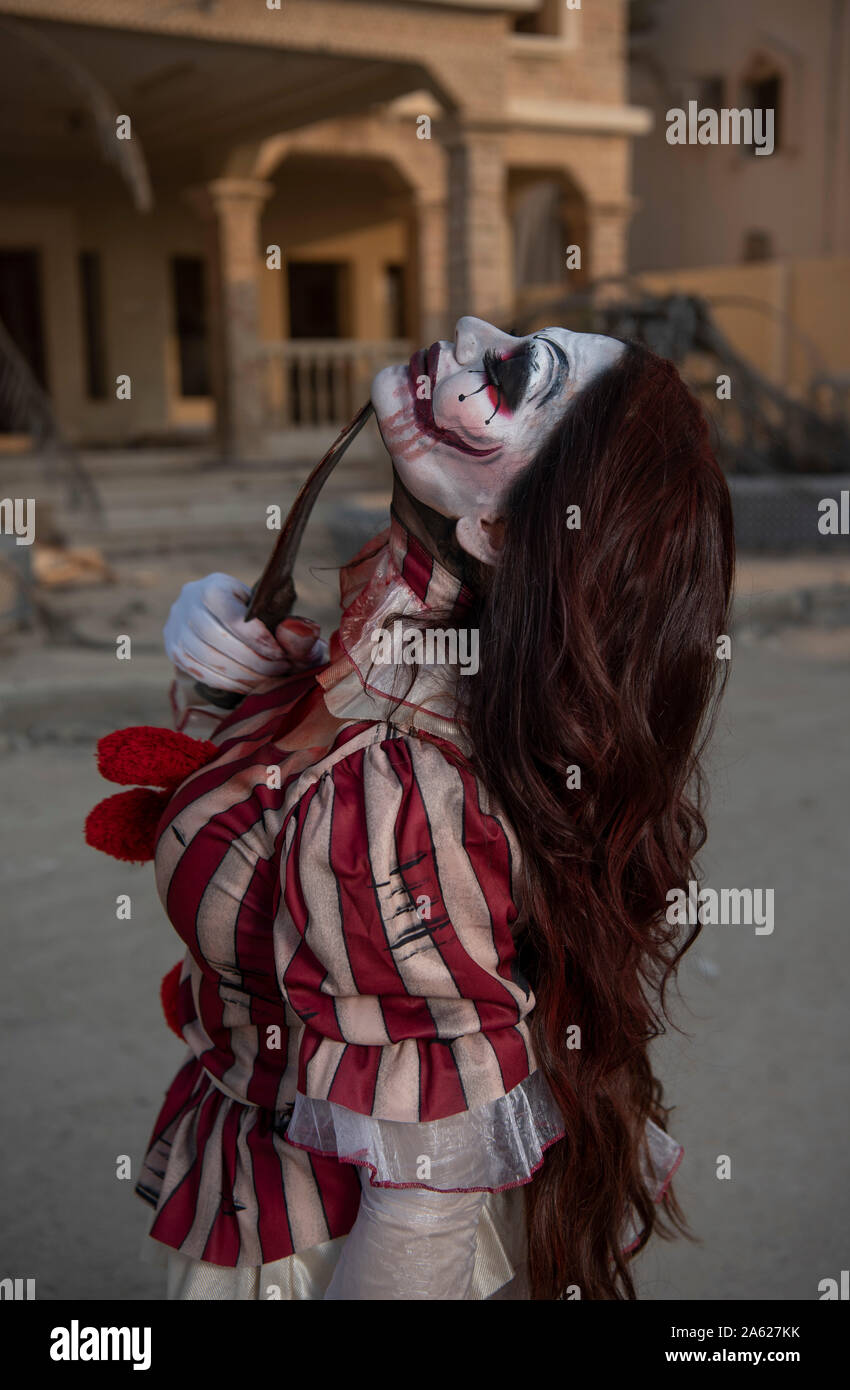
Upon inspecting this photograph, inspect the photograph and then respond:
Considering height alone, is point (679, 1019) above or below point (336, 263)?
below

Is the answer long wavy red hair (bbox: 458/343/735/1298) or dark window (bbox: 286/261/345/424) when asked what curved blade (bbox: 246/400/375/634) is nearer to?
long wavy red hair (bbox: 458/343/735/1298)

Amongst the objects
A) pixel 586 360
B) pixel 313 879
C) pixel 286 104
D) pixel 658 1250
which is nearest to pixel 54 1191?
pixel 658 1250

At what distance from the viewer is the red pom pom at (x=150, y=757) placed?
1.14 m

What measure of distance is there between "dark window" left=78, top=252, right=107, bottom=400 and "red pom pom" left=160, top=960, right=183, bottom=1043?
13.9 m

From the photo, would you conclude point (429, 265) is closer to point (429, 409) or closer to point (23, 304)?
point (23, 304)

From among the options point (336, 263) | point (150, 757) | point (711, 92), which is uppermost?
point (711, 92)

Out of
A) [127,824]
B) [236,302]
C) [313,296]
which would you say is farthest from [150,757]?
[313,296]

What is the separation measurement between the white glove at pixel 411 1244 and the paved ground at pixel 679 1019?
53 centimetres

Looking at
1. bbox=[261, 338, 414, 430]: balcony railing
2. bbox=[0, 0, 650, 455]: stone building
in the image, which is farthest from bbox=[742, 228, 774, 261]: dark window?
bbox=[261, 338, 414, 430]: balcony railing

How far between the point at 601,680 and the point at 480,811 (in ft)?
0.44

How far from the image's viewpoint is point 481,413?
897mm

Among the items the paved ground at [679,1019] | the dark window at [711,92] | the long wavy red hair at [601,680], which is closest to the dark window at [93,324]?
the paved ground at [679,1019]

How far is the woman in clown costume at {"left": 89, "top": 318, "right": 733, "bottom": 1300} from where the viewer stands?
89cm

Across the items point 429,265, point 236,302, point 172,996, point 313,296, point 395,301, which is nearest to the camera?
point 172,996
